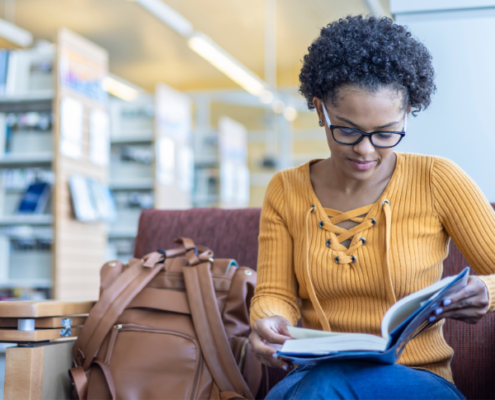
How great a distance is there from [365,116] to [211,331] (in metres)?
0.66

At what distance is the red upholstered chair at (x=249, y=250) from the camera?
4.60ft

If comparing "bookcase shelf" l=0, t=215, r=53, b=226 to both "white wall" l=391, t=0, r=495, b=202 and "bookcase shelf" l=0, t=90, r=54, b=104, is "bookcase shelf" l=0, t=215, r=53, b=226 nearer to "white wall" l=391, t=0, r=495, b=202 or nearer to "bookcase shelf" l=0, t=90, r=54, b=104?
"bookcase shelf" l=0, t=90, r=54, b=104

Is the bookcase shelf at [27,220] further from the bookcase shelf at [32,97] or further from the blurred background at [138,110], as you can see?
the bookcase shelf at [32,97]

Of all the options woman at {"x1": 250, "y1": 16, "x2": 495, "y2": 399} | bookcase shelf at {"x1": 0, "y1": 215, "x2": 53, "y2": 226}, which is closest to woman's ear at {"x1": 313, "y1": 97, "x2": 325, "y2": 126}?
woman at {"x1": 250, "y1": 16, "x2": 495, "y2": 399}

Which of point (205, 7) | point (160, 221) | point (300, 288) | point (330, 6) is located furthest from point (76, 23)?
point (300, 288)

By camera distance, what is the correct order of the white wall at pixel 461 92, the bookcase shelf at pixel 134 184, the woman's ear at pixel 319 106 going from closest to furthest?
the woman's ear at pixel 319 106
the white wall at pixel 461 92
the bookcase shelf at pixel 134 184

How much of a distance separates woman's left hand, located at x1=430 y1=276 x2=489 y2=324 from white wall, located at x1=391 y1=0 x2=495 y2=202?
0.72 meters

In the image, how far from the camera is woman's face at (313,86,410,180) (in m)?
1.03

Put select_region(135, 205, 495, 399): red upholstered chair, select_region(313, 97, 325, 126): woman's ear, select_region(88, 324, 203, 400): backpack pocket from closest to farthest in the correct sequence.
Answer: select_region(313, 97, 325, 126): woman's ear < select_region(88, 324, 203, 400): backpack pocket < select_region(135, 205, 495, 399): red upholstered chair

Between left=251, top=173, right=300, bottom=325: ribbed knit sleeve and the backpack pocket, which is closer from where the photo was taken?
left=251, top=173, right=300, bottom=325: ribbed knit sleeve

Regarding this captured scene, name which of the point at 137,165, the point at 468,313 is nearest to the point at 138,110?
the point at 137,165

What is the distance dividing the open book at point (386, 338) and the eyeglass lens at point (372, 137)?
0.99 feet

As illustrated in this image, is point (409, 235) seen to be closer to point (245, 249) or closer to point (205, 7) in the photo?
point (245, 249)

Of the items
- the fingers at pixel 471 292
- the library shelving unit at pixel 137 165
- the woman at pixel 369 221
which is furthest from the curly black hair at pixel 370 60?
the library shelving unit at pixel 137 165
